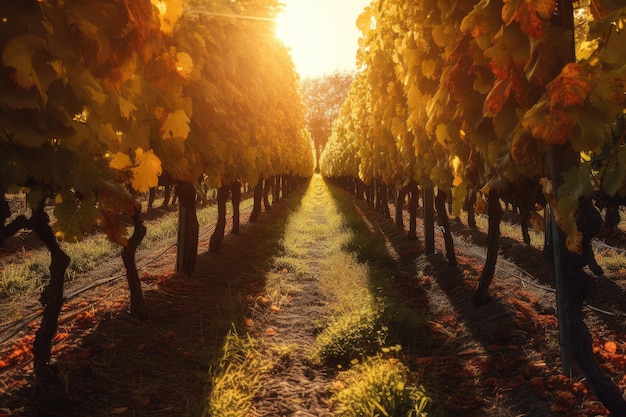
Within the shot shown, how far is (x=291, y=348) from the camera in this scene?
14.6 feet

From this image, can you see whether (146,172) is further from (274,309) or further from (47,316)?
(274,309)

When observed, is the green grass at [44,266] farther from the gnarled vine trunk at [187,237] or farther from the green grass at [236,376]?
the green grass at [236,376]

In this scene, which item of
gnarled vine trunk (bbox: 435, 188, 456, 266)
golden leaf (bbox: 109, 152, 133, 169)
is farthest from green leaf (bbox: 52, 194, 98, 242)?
gnarled vine trunk (bbox: 435, 188, 456, 266)

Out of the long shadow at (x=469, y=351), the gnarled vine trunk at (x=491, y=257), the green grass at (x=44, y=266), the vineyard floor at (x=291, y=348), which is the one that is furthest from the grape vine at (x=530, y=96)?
the green grass at (x=44, y=266)

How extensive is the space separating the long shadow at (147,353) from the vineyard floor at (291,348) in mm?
12

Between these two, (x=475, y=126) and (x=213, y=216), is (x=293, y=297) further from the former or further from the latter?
(x=213, y=216)

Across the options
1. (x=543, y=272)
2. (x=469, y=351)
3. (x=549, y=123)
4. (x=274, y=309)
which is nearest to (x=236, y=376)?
(x=274, y=309)

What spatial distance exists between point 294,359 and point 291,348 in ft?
0.64

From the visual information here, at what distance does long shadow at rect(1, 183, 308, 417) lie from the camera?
3209 millimetres

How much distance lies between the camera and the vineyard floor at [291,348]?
127 inches

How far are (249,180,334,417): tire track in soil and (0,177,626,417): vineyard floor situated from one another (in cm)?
2

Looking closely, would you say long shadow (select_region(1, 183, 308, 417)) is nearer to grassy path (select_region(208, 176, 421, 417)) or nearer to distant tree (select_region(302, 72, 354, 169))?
grassy path (select_region(208, 176, 421, 417))

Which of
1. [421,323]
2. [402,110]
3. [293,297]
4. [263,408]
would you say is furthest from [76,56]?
[402,110]

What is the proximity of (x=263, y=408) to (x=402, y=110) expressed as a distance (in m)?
5.13
